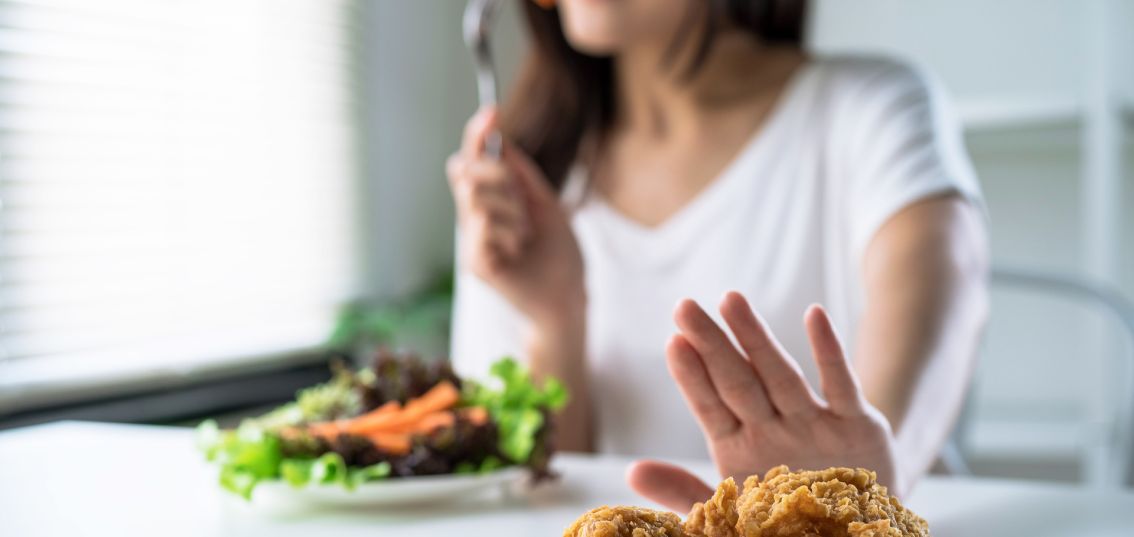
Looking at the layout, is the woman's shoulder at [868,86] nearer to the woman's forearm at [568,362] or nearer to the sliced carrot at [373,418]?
the woman's forearm at [568,362]

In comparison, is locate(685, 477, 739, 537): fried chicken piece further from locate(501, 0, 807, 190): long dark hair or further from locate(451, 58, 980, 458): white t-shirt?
locate(501, 0, 807, 190): long dark hair

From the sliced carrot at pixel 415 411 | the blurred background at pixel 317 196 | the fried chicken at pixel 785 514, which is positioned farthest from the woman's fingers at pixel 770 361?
the blurred background at pixel 317 196

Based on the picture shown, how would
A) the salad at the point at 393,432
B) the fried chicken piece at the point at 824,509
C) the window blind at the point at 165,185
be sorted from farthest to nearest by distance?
the window blind at the point at 165,185 < the salad at the point at 393,432 < the fried chicken piece at the point at 824,509

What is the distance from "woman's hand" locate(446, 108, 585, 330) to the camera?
1370 millimetres

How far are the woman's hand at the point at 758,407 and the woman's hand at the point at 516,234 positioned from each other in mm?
713

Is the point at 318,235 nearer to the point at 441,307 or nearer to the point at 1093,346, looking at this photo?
the point at 441,307

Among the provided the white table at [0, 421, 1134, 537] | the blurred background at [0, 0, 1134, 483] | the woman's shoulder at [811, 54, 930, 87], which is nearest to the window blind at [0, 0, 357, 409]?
the blurred background at [0, 0, 1134, 483]

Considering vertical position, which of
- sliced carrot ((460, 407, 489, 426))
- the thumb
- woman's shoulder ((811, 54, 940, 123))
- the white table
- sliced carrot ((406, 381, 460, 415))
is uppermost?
woman's shoulder ((811, 54, 940, 123))

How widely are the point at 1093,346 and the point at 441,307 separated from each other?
178 cm

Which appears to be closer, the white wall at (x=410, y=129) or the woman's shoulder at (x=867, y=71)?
the woman's shoulder at (x=867, y=71)

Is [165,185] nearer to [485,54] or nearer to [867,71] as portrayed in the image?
[485,54]

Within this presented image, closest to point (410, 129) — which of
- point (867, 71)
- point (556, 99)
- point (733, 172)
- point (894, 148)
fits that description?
point (556, 99)

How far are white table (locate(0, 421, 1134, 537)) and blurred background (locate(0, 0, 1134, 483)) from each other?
704mm

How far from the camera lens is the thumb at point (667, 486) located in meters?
0.70
